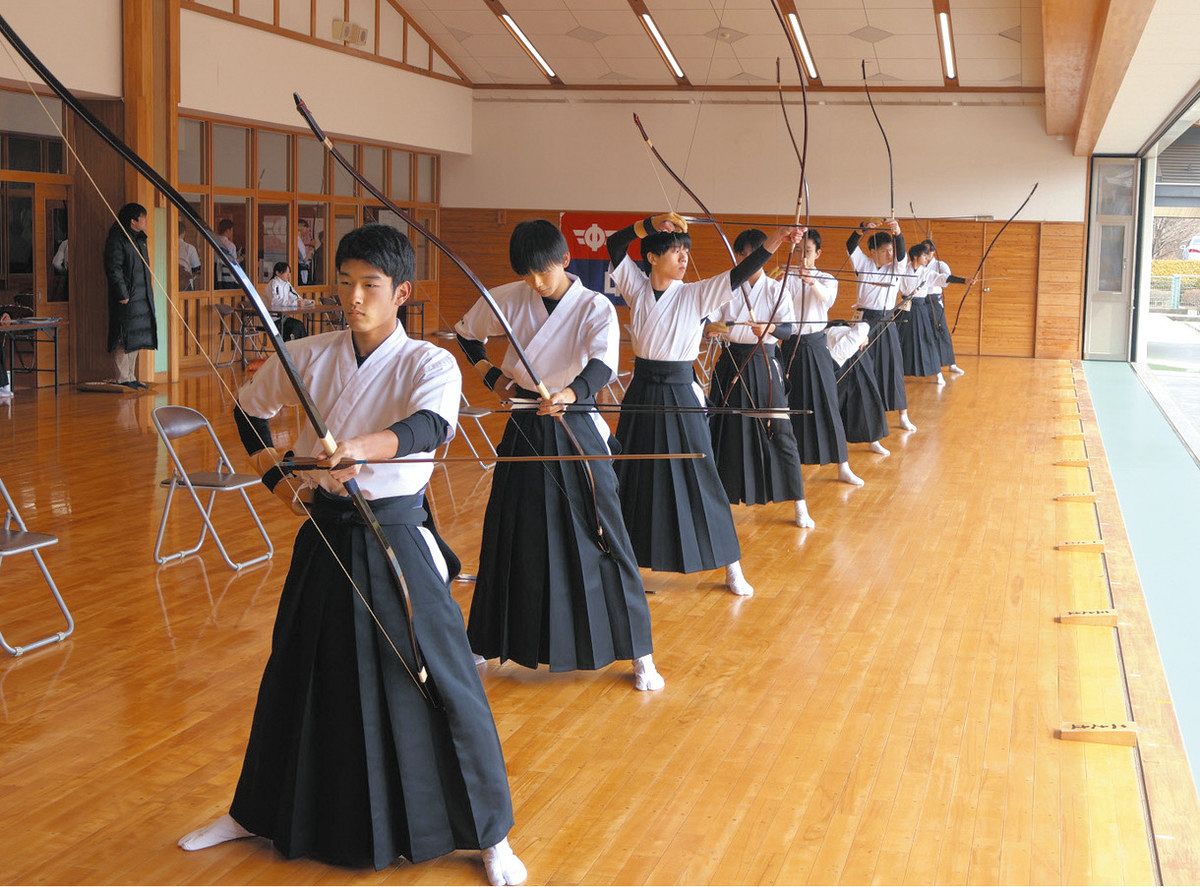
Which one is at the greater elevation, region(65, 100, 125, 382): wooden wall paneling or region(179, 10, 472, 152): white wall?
region(179, 10, 472, 152): white wall

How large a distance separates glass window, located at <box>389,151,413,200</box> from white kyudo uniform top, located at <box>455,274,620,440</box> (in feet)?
36.3

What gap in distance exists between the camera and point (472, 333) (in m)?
3.62

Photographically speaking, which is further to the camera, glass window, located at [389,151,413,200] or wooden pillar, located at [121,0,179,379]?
glass window, located at [389,151,413,200]

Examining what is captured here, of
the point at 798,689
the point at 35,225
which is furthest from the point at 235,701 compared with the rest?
the point at 35,225

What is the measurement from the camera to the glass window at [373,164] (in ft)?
44.1

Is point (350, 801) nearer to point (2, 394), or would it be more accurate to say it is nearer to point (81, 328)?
point (2, 394)

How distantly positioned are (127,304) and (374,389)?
24.5ft

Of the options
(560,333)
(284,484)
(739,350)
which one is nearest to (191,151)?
(739,350)

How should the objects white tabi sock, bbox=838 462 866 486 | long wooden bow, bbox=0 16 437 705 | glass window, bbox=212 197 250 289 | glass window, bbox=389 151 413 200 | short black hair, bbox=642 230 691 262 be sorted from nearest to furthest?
long wooden bow, bbox=0 16 437 705
short black hair, bbox=642 230 691 262
white tabi sock, bbox=838 462 866 486
glass window, bbox=212 197 250 289
glass window, bbox=389 151 413 200

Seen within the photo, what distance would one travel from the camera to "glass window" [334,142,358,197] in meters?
12.8

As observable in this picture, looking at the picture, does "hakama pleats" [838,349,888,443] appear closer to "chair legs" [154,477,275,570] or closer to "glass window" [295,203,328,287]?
"chair legs" [154,477,275,570]

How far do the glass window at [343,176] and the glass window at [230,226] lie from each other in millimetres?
1502

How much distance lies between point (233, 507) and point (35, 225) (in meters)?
4.59

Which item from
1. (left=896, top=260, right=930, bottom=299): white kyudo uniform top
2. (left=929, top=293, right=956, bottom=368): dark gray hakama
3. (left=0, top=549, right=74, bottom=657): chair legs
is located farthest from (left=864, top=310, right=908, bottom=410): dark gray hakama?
(left=0, top=549, right=74, bottom=657): chair legs
